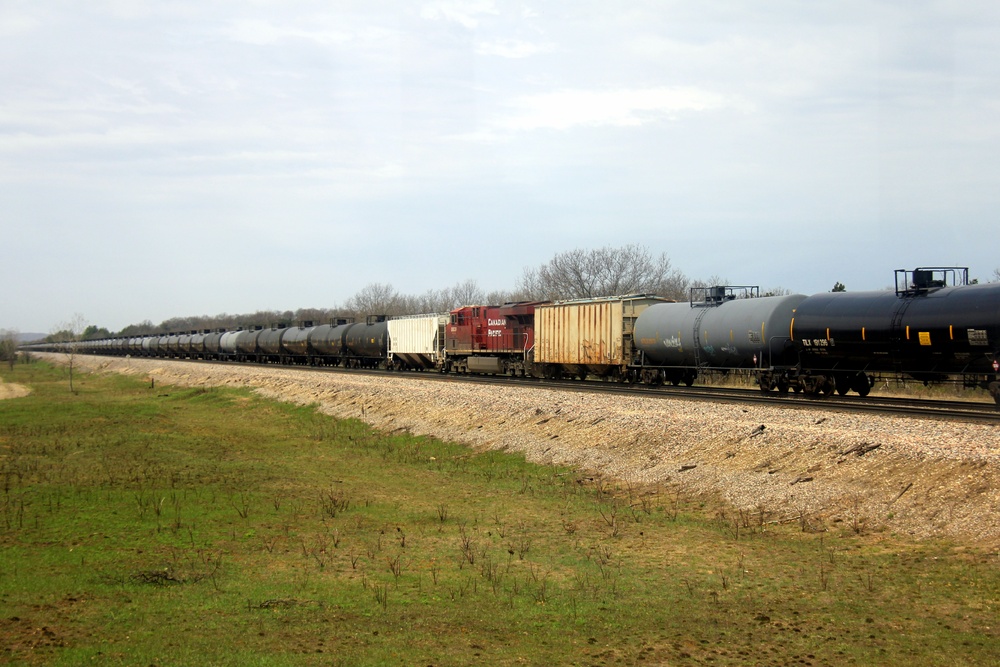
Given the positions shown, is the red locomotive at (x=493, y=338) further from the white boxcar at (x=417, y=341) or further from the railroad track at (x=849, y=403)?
the railroad track at (x=849, y=403)

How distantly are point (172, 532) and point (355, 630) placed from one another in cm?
639

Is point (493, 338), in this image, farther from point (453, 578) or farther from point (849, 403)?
point (453, 578)

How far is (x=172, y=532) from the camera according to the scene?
14094 millimetres

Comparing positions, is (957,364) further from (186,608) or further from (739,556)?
(186,608)

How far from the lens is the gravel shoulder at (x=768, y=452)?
43.3 ft

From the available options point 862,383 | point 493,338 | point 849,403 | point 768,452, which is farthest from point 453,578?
point 493,338

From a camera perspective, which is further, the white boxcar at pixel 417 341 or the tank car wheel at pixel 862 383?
the white boxcar at pixel 417 341

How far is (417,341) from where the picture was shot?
55844mm

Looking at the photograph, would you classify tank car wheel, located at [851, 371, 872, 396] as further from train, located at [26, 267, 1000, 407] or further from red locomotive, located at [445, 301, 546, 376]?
red locomotive, located at [445, 301, 546, 376]

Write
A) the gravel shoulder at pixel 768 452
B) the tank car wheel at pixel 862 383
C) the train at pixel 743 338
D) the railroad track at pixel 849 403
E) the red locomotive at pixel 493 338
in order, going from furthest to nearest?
the red locomotive at pixel 493 338 → the tank car wheel at pixel 862 383 → the train at pixel 743 338 → the railroad track at pixel 849 403 → the gravel shoulder at pixel 768 452

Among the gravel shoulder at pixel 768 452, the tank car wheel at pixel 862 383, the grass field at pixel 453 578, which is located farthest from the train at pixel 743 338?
the grass field at pixel 453 578

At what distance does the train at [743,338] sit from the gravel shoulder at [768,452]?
13.1 ft

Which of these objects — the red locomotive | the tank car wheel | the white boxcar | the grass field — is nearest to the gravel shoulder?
the grass field

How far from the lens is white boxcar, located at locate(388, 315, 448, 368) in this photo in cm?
5308
